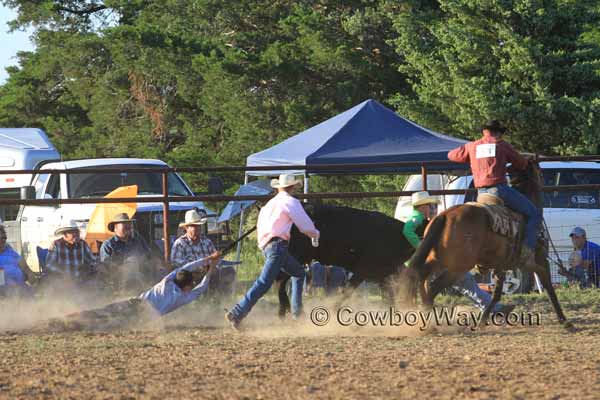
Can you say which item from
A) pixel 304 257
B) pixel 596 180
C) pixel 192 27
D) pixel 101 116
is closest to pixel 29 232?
pixel 304 257

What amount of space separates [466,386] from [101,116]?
26960mm

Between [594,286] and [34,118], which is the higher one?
[34,118]

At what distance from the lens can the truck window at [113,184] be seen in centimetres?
1497

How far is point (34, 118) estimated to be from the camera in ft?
121

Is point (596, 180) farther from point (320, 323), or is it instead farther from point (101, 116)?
point (101, 116)

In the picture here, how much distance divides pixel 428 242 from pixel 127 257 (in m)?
3.83

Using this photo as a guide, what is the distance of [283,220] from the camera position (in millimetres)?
10117

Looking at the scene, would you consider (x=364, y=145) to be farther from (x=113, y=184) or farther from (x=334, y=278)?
(x=113, y=184)

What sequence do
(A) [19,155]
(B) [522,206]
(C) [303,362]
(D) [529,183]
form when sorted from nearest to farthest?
(C) [303,362] < (B) [522,206] < (D) [529,183] < (A) [19,155]

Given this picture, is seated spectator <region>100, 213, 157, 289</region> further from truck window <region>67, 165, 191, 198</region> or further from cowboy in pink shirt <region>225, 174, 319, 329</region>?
truck window <region>67, 165, 191, 198</region>

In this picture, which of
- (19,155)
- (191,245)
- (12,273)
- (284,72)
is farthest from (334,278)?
(284,72)

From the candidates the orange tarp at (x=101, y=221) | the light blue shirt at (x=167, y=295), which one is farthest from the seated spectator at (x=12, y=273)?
the light blue shirt at (x=167, y=295)

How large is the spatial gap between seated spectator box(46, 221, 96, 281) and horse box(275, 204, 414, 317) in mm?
2211

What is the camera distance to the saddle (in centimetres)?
999
